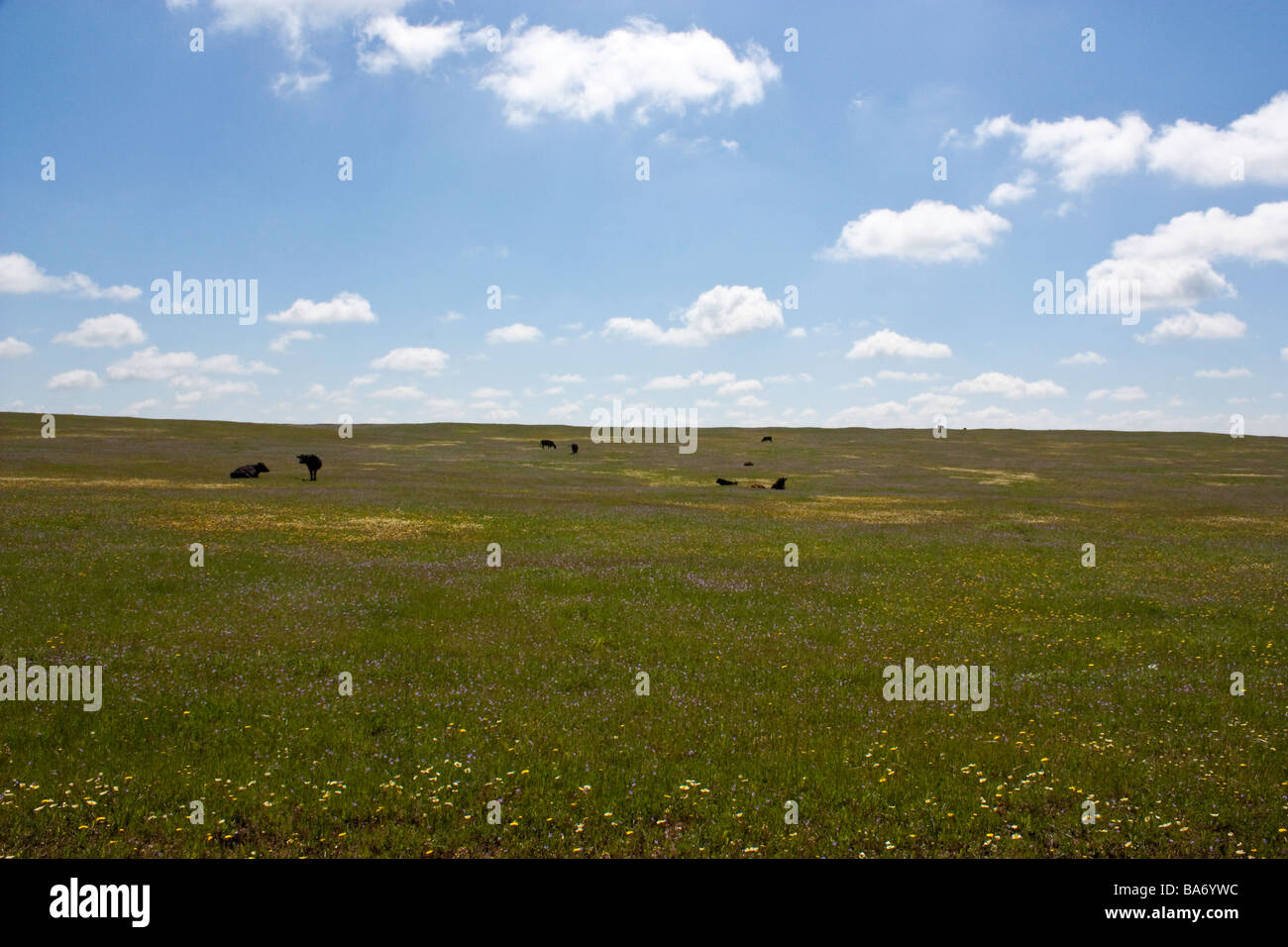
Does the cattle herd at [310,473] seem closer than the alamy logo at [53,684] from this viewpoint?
No

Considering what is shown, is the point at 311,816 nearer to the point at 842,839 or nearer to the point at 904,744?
the point at 842,839

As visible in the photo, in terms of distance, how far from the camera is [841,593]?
22156 millimetres

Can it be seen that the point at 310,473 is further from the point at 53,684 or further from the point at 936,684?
the point at 936,684

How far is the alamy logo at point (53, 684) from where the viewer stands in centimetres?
1258
